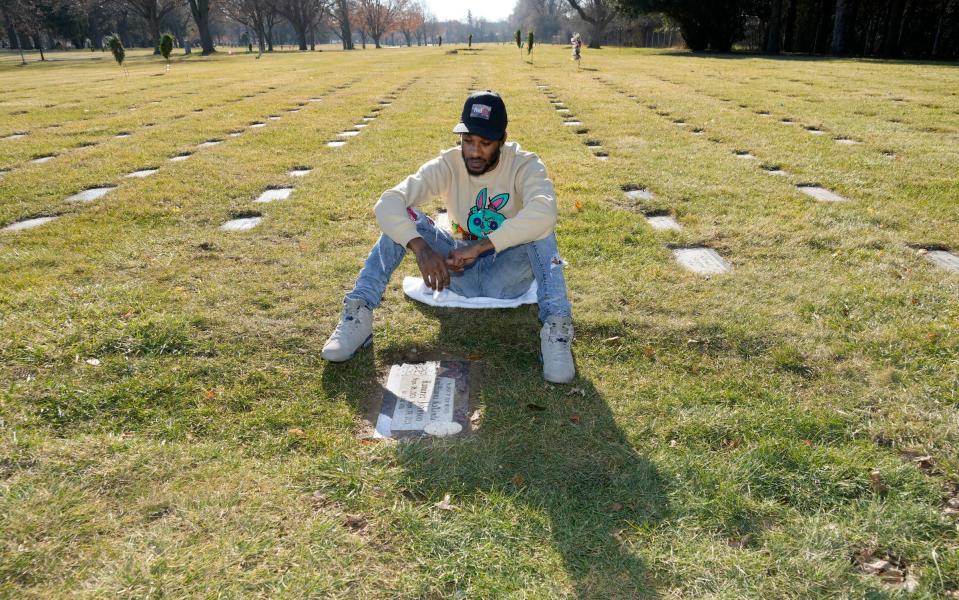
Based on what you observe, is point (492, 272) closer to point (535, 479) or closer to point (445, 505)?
point (535, 479)

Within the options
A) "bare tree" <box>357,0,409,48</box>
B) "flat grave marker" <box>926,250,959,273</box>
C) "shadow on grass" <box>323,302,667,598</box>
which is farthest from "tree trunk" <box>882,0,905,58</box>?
"bare tree" <box>357,0,409,48</box>

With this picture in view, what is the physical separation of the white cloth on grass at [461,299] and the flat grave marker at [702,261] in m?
1.07

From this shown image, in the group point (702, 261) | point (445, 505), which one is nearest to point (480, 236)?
point (702, 261)

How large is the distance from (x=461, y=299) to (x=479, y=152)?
0.82 meters

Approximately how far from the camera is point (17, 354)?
2730mm

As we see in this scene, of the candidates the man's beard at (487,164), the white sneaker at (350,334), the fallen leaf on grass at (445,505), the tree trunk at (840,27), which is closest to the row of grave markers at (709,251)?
the man's beard at (487,164)

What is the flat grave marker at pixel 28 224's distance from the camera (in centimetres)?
448

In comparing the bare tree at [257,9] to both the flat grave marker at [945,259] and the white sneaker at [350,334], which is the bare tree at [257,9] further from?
the flat grave marker at [945,259]

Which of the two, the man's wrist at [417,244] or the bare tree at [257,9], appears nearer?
the man's wrist at [417,244]

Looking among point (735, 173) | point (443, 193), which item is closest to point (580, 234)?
point (443, 193)

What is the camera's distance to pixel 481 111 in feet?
9.16

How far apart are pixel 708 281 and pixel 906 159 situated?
4.24 m

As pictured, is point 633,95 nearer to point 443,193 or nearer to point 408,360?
point 443,193

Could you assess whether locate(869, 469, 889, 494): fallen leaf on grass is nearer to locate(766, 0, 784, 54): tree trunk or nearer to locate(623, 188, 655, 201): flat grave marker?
locate(623, 188, 655, 201): flat grave marker
